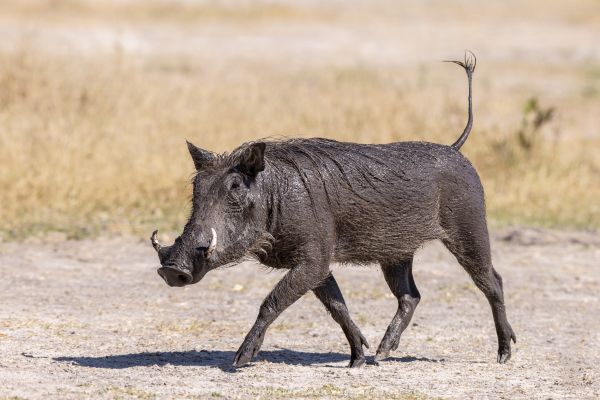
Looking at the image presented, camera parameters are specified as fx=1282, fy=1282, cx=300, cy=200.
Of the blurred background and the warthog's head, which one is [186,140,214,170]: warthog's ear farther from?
the blurred background

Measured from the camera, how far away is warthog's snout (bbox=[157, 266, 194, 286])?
20.2ft

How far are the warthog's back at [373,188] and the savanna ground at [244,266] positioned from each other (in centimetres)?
70

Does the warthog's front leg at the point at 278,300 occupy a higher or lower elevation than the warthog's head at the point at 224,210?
lower

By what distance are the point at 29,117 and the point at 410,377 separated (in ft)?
22.9

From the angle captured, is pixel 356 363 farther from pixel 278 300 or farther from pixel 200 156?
pixel 200 156

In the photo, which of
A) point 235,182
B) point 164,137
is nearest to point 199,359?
point 235,182

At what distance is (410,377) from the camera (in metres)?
6.77

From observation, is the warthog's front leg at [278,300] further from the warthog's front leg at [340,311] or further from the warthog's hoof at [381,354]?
the warthog's hoof at [381,354]

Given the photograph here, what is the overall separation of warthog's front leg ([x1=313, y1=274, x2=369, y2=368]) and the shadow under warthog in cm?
25

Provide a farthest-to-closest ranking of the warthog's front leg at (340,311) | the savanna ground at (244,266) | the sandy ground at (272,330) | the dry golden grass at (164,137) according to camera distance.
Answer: the dry golden grass at (164,137) → the warthog's front leg at (340,311) → the savanna ground at (244,266) → the sandy ground at (272,330)

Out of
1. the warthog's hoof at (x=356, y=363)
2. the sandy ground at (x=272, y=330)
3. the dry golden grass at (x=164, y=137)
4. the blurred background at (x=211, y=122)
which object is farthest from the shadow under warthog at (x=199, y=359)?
the dry golden grass at (x=164, y=137)

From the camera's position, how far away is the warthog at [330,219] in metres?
6.48

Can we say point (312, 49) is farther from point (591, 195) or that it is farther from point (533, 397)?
point (533, 397)

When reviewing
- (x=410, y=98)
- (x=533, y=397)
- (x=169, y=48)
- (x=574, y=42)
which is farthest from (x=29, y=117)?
(x=574, y=42)
